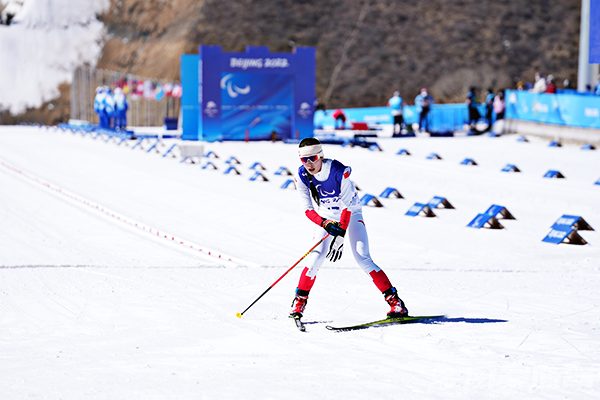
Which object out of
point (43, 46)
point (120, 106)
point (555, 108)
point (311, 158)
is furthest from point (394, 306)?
point (43, 46)

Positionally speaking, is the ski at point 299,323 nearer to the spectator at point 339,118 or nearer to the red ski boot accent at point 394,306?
the red ski boot accent at point 394,306

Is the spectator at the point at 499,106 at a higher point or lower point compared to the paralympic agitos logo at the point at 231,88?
lower

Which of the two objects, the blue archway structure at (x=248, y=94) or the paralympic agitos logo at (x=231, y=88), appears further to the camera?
the paralympic agitos logo at (x=231, y=88)

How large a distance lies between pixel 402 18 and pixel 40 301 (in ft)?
184

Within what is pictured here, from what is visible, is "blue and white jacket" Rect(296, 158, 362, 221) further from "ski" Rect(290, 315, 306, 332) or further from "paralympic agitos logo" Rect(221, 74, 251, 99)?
"paralympic agitos logo" Rect(221, 74, 251, 99)

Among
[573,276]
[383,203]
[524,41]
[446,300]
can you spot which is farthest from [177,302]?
[524,41]

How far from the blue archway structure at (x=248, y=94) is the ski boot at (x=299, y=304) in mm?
23581

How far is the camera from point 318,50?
2384 inches

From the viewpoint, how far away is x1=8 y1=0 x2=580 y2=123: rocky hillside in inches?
2229

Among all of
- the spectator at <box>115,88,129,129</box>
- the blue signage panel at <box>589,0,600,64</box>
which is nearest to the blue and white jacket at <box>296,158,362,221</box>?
the blue signage panel at <box>589,0,600,64</box>

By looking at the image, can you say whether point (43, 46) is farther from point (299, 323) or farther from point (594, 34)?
point (299, 323)

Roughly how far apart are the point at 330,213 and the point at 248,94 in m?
24.3

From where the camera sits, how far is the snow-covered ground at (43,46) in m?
61.9

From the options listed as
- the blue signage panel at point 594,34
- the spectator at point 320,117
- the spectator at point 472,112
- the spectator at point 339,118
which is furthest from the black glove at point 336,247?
the spectator at point 320,117
